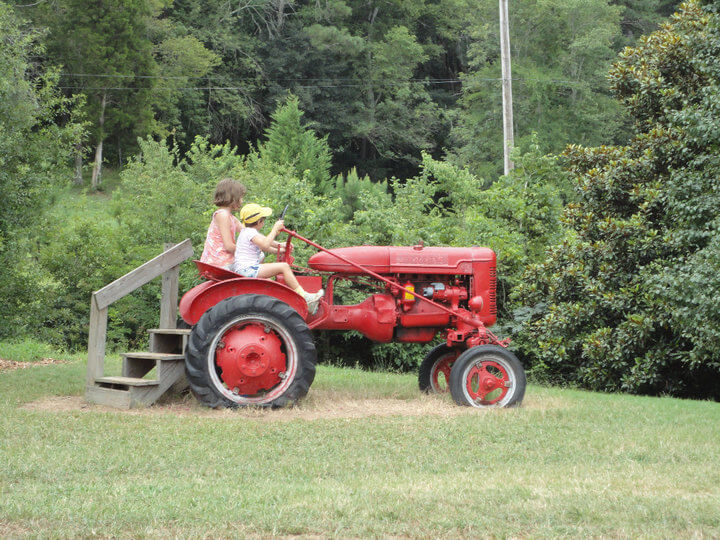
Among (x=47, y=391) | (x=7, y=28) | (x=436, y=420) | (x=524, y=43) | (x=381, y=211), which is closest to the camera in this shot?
(x=436, y=420)

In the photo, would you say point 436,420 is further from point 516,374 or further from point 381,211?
point 381,211

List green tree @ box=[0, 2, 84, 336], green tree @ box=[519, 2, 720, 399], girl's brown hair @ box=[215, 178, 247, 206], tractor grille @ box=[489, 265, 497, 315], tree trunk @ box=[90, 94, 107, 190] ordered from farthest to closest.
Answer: tree trunk @ box=[90, 94, 107, 190]
green tree @ box=[0, 2, 84, 336]
green tree @ box=[519, 2, 720, 399]
tractor grille @ box=[489, 265, 497, 315]
girl's brown hair @ box=[215, 178, 247, 206]

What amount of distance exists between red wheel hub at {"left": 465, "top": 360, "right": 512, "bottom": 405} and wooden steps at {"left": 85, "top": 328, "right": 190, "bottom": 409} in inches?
110

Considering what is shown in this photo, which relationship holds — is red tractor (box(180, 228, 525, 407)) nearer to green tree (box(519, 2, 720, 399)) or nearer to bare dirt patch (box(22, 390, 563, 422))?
bare dirt patch (box(22, 390, 563, 422))

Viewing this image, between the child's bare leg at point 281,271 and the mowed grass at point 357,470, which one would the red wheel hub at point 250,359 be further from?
the child's bare leg at point 281,271

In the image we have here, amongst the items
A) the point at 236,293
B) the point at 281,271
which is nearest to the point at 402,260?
the point at 281,271

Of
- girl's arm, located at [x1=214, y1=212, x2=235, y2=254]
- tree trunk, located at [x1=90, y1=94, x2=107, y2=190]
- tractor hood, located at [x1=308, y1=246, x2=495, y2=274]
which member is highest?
tree trunk, located at [x1=90, y1=94, x2=107, y2=190]

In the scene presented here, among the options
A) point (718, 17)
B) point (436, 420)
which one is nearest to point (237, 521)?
point (436, 420)

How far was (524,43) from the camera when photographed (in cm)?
4178

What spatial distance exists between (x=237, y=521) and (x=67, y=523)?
864mm

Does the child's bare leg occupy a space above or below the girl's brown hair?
below

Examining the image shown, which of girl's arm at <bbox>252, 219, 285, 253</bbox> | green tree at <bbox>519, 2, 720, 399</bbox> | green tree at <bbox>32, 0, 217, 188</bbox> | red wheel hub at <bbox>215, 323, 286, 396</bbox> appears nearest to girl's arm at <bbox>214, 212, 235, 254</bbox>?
girl's arm at <bbox>252, 219, 285, 253</bbox>

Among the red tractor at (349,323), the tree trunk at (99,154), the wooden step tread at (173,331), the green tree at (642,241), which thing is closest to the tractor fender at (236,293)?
the red tractor at (349,323)

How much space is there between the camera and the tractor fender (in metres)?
8.03
